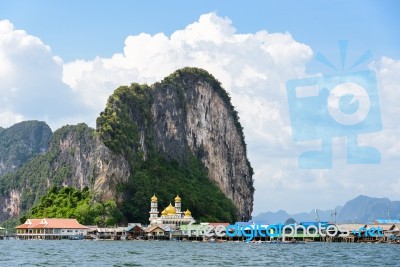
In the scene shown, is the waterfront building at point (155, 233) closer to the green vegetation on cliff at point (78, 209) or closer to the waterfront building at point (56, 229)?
the green vegetation on cliff at point (78, 209)

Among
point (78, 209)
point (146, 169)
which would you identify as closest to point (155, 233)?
point (78, 209)

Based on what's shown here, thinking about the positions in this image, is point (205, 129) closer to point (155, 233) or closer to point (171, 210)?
point (171, 210)

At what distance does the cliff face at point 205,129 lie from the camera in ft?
521

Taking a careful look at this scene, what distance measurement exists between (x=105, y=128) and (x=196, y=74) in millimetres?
39837

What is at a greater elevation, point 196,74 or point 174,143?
point 196,74

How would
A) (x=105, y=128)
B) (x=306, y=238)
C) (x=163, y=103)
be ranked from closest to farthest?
(x=306, y=238) → (x=105, y=128) → (x=163, y=103)

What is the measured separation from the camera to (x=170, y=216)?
128 metres

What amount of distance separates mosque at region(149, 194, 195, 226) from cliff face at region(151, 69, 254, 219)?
27.0m

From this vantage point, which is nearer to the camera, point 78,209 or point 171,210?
point 171,210

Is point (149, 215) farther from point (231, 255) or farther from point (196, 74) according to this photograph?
point (231, 255)

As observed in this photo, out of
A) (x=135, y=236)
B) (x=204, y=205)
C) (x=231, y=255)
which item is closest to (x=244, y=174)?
(x=204, y=205)

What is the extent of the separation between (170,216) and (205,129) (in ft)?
140

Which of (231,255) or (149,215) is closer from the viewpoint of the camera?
(231,255)

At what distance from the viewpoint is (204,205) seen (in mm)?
147625
